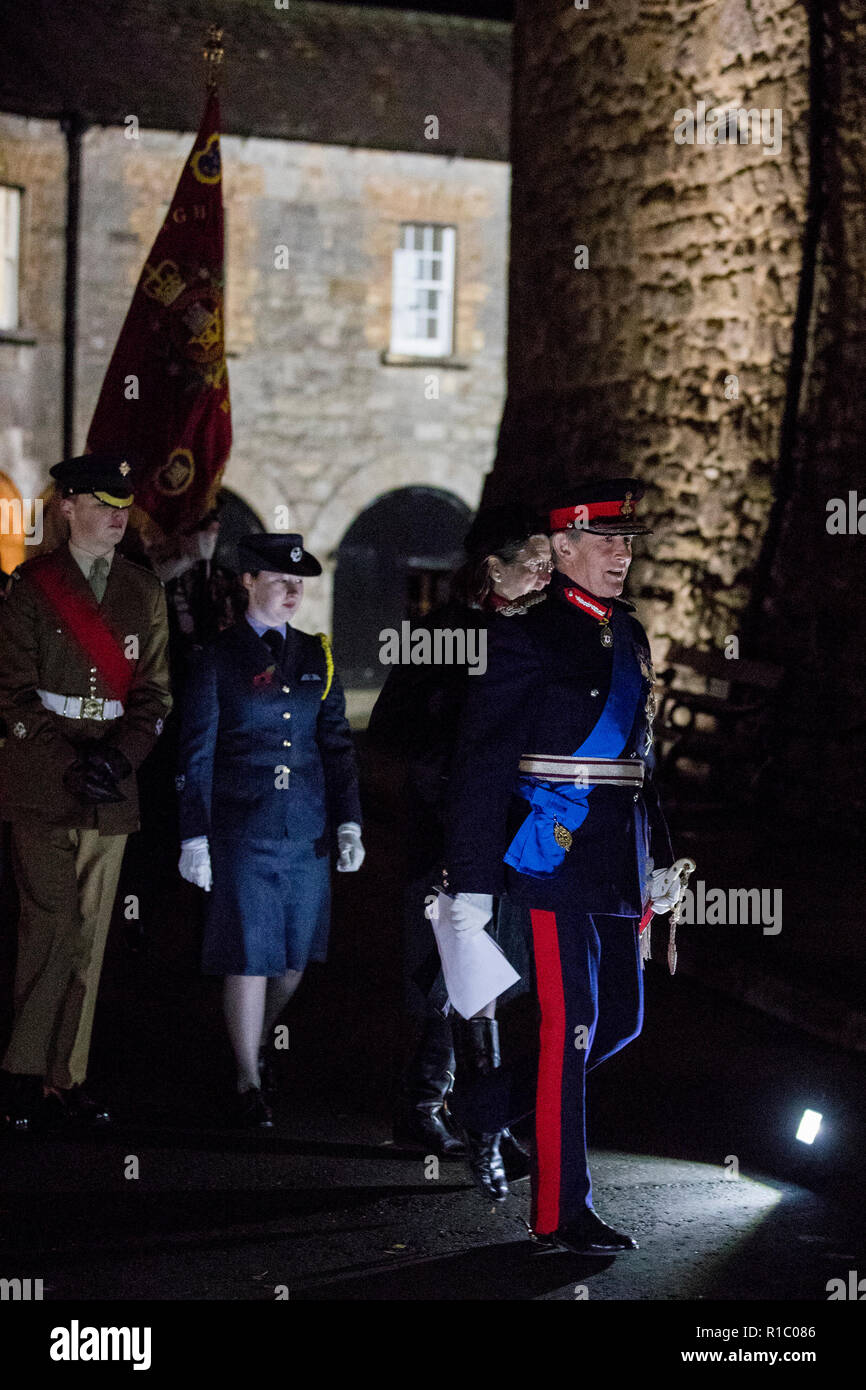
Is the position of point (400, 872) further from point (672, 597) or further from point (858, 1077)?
point (858, 1077)

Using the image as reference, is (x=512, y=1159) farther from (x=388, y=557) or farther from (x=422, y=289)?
(x=422, y=289)

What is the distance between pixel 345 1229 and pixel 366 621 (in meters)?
22.9

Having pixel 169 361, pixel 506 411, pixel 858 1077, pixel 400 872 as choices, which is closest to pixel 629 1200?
pixel 858 1077

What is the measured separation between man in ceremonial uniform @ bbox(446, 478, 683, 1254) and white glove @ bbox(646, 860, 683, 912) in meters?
0.10

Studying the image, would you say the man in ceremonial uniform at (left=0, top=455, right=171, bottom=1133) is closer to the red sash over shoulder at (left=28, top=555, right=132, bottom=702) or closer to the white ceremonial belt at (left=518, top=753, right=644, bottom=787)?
the red sash over shoulder at (left=28, top=555, right=132, bottom=702)

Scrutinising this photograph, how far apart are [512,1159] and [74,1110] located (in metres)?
1.43

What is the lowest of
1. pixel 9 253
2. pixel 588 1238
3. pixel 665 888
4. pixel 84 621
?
pixel 588 1238

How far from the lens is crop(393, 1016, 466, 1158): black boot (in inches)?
225

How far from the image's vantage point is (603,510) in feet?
15.9

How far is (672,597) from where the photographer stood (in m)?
13.1

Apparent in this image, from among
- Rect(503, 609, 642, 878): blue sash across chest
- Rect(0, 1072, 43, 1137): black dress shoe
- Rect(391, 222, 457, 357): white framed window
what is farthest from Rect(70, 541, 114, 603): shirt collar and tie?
Rect(391, 222, 457, 357): white framed window

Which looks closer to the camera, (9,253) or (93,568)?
(93,568)

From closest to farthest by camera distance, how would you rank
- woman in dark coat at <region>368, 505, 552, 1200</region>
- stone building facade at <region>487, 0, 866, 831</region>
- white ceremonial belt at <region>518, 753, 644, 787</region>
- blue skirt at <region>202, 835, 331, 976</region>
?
white ceremonial belt at <region>518, 753, 644, 787</region> → woman in dark coat at <region>368, 505, 552, 1200</region> → blue skirt at <region>202, 835, 331, 976</region> → stone building facade at <region>487, 0, 866, 831</region>

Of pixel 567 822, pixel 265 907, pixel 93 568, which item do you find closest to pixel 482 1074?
pixel 567 822
